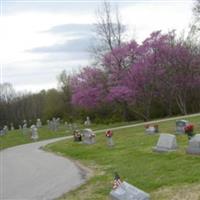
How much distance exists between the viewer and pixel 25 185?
1395cm

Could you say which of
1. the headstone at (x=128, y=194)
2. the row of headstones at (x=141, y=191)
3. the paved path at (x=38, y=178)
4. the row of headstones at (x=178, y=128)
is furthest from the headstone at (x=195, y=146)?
the row of headstones at (x=178, y=128)

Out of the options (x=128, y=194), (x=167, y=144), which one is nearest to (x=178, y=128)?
(x=167, y=144)

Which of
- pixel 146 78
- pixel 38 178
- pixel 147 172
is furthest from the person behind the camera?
pixel 146 78

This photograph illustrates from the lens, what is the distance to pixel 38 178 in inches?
592

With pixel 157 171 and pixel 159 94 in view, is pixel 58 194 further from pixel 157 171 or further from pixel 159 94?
pixel 159 94

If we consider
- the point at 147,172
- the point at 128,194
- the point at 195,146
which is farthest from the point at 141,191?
the point at 195,146

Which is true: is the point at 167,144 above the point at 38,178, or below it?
above

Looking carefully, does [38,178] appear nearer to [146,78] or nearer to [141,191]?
[141,191]

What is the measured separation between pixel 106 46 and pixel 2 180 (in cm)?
3499

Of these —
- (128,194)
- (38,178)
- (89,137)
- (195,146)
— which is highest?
(89,137)

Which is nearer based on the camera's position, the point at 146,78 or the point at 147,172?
the point at 147,172

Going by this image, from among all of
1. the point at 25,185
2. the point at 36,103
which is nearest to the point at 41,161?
the point at 25,185

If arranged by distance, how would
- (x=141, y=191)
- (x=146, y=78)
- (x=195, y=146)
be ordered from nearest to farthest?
(x=141, y=191)
(x=195, y=146)
(x=146, y=78)

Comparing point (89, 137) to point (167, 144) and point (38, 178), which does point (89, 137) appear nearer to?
point (167, 144)
